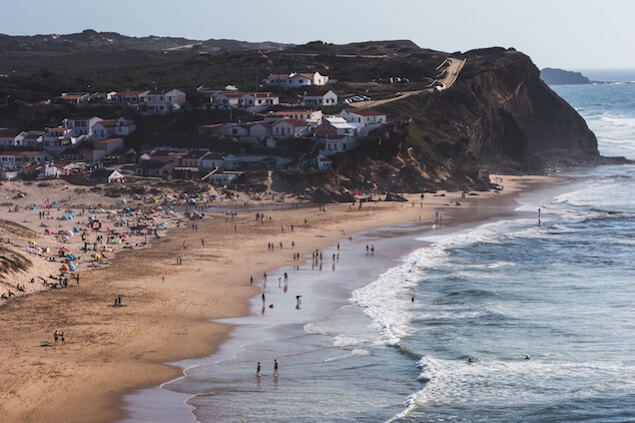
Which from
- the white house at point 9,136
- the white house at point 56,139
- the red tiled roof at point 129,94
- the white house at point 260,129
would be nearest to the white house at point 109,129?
the white house at point 56,139

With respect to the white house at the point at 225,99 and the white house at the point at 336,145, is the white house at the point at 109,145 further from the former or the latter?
the white house at the point at 336,145

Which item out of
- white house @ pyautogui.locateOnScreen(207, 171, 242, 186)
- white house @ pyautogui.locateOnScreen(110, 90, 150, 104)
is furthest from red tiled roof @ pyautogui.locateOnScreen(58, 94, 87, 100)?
white house @ pyautogui.locateOnScreen(207, 171, 242, 186)

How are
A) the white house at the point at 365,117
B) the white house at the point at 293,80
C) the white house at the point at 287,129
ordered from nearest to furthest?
the white house at the point at 287,129 < the white house at the point at 365,117 < the white house at the point at 293,80

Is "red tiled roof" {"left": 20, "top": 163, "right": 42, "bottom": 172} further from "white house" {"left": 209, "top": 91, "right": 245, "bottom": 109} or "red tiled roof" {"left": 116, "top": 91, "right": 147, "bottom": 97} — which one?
"white house" {"left": 209, "top": 91, "right": 245, "bottom": 109}

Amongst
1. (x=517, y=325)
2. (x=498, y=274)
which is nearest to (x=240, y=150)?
(x=498, y=274)

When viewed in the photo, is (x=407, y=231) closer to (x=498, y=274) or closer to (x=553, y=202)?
(x=498, y=274)

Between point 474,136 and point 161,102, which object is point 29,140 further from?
point 474,136

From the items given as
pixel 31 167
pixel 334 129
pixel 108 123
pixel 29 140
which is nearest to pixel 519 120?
pixel 334 129
